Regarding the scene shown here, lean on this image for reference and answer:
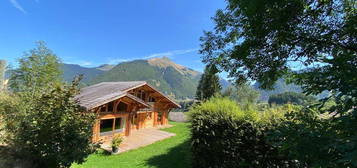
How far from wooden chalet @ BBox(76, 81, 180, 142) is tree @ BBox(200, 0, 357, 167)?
7.85 meters

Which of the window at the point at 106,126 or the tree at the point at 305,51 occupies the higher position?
the tree at the point at 305,51

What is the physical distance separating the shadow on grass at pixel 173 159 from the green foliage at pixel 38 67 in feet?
48.7

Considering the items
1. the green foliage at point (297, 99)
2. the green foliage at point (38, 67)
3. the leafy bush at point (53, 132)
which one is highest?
the green foliage at point (38, 67)

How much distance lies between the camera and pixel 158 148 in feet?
40.7

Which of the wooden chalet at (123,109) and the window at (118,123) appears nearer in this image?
the wooden chalet at (123,109)

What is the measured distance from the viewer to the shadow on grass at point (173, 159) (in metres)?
8.28

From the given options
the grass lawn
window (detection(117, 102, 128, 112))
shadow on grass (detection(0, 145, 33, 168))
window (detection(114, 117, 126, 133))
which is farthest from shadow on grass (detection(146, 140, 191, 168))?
window (detection(117, 102, 128, 112))

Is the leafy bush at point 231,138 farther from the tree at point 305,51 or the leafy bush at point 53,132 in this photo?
the leafy bush at point 53,132

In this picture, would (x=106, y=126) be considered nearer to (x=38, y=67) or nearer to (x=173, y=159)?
(x=173, y=159)


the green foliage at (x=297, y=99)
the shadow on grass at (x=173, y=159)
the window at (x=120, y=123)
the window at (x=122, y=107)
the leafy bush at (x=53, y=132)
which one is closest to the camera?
the green foliage at (x=297, y=99)

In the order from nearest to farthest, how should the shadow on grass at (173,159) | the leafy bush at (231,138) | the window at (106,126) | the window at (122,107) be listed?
the leafy bush at (231,138) → the shadow on grass at (173,159) → the window at (106,126) → the window at (122,107)

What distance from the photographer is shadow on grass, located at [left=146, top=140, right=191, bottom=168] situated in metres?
8.28

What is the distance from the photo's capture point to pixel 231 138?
20.5ft

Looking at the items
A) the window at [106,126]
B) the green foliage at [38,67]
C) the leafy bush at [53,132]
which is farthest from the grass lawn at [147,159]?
the green foliage at [38,67]
